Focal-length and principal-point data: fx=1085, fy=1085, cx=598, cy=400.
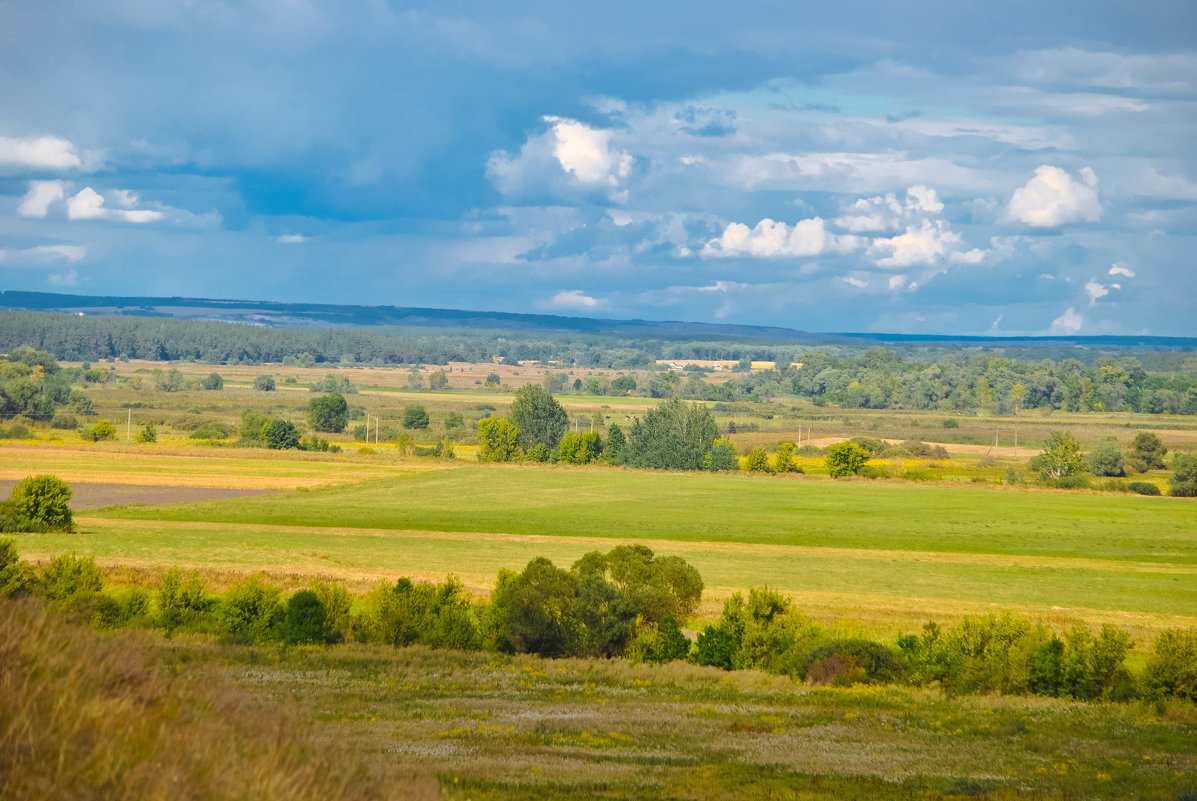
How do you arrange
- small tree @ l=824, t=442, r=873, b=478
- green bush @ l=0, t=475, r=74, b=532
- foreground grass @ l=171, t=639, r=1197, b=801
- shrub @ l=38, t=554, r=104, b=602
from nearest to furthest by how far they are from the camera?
foreground grass @ l=171, t=639, r=1197, b=801, shrub @ l=38, t=554, r=104, b=602, green bush @ l=0, t=475, r=74, b=532, small tree @ l=824, t=442, r=873, b=478

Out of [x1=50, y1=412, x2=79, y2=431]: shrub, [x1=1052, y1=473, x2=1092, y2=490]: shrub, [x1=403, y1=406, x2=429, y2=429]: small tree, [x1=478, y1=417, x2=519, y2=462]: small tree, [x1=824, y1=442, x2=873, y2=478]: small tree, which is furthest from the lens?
[x1=403, y1=406, x2=429, y2=429]: small tree

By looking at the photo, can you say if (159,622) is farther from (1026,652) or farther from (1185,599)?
(1185,599)

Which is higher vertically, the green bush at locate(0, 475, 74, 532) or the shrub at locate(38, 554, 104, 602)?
the shrub at locate(38, 554, 104, 602)

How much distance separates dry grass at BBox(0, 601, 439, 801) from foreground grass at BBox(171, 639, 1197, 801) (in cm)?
130

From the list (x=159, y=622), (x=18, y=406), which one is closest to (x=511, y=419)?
(x=18, y=406)

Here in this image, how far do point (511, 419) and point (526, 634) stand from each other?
328ft

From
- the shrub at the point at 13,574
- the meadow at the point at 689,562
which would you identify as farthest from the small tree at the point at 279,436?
the shrub at the point at 13,574

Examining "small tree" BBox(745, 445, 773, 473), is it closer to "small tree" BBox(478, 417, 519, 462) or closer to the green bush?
"small tree" BBox(478, 417, 519, 462)

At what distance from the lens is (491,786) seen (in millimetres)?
12719

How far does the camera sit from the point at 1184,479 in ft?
316

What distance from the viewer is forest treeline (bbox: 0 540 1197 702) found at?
30.2 meters

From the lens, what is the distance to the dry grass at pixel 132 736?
19.1 ft

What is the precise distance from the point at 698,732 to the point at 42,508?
5206 centimetres

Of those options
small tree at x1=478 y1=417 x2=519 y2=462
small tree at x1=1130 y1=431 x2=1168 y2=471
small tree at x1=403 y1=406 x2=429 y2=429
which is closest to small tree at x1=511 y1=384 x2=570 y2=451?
small tree at x1=478 y1=417 x2=519 y2=462
